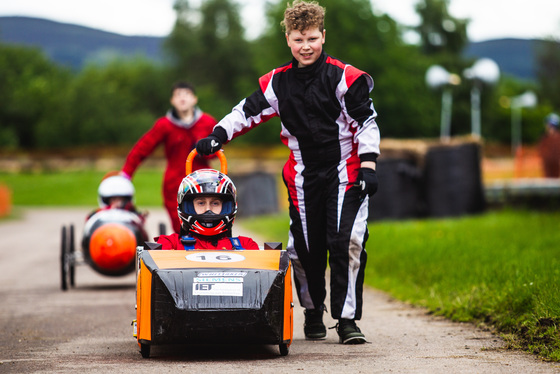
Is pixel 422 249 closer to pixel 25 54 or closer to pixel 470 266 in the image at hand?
pixel 470 266

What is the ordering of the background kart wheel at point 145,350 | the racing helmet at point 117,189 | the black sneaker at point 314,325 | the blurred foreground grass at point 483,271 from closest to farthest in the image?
1. the background kart wheel at point 145,350
2. the blurred foreground grass at point 483,271
3. the black sneaker at point 314,325
4. the racing helmet at point 117,189

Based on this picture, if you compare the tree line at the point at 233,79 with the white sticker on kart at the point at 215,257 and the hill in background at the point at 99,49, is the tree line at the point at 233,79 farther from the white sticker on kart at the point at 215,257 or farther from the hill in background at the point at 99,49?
the white sticker on kart at the point at 215,257

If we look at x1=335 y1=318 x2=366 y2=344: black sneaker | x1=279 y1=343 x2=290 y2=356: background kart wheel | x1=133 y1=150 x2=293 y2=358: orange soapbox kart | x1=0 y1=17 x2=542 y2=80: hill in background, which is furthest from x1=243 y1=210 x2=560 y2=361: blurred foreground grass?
x1=0 y1=17 x2=542 y2=80: hill in background

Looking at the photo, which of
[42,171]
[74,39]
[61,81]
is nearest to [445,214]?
[42,171]

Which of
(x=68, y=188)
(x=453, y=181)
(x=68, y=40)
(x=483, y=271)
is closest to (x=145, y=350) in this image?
(x=483, y=271)

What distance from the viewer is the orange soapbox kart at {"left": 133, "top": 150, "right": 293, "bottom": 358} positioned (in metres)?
5.44

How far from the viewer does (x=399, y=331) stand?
6.98 meters

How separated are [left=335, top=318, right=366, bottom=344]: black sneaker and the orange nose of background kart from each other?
4.89 meters

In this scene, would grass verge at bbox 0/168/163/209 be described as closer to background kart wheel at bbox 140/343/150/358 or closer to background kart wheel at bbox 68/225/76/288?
background kart wheel at bbox 68/225/76/288

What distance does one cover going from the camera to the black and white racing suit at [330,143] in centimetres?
649

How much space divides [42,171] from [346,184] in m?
62.8

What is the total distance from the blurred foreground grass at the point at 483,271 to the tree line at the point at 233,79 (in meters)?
53.9

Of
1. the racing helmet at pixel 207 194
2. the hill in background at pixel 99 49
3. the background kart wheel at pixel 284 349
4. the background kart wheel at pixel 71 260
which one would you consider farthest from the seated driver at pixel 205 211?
the hill in background at pixel 99 49

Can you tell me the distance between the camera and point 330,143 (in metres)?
6.55
